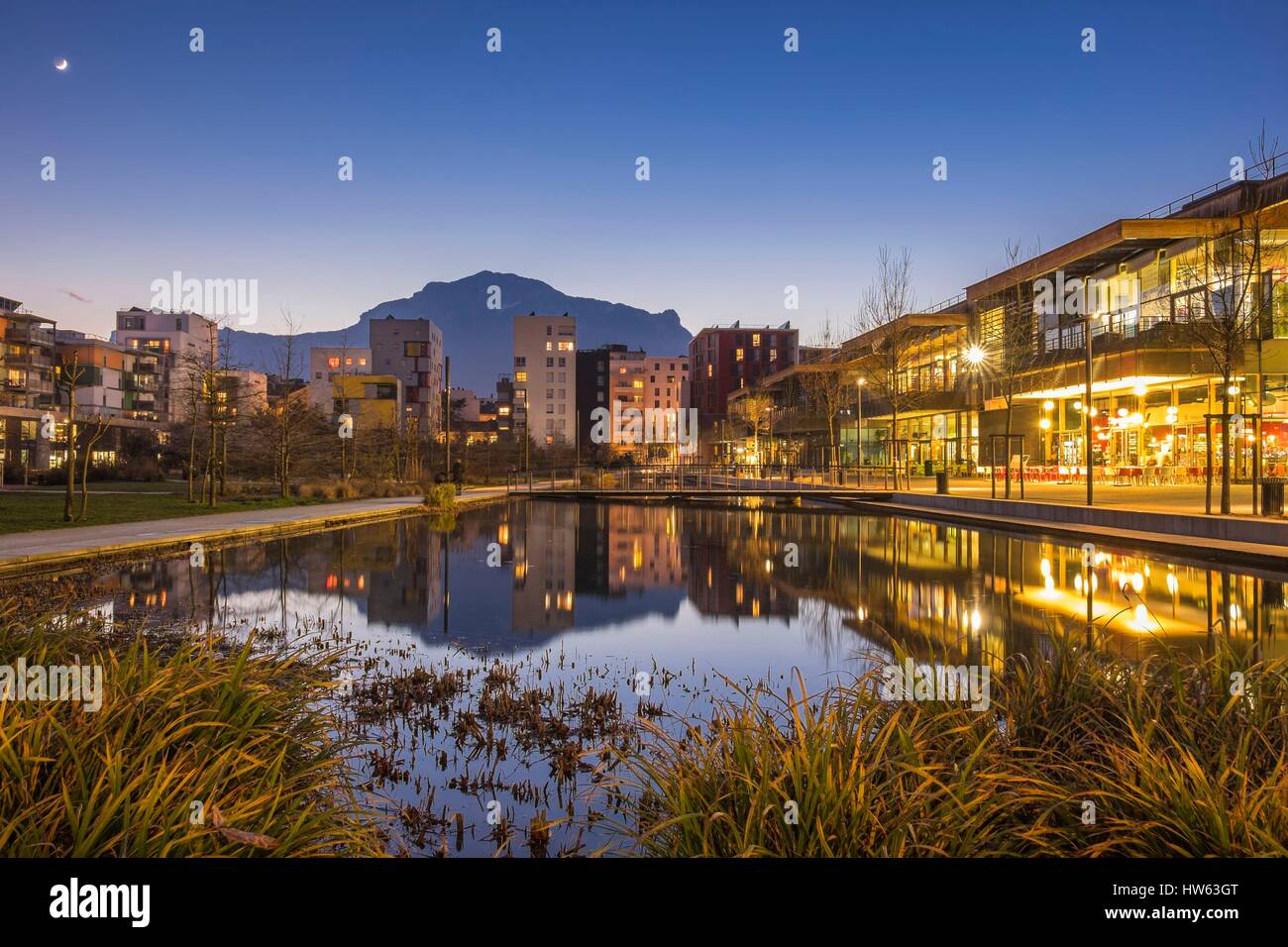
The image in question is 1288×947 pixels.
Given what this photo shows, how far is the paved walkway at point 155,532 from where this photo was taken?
49.3 feet

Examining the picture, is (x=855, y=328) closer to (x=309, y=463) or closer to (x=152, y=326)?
(x=309, y=463)

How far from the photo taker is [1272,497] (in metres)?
19.1

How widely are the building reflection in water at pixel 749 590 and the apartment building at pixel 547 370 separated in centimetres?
9379

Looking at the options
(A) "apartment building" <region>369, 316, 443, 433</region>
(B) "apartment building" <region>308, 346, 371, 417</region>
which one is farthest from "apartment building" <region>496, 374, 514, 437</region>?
(A) "apartment building" <region>369, 316, 443, 433</region>

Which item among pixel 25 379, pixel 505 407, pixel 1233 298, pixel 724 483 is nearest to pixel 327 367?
pixel 25 379

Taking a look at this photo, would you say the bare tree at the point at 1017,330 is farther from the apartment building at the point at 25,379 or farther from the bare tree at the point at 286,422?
the apartment building at the point at 25,379

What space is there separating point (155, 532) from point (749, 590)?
14886 millimetres

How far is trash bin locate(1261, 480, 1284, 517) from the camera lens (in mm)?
19000

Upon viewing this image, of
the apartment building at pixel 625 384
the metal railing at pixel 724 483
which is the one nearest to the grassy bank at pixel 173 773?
the metal railing at pixel 724 483

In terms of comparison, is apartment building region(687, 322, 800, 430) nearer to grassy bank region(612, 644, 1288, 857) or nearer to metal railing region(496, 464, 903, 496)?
metal railing region(496, 464, 903, 496)

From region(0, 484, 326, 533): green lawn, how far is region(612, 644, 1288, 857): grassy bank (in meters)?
21.8

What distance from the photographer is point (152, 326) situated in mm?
122125
